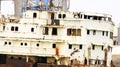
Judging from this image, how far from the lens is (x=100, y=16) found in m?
37.5

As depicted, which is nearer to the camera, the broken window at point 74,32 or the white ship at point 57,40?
the white ship at point 57,40

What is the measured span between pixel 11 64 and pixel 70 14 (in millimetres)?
7580

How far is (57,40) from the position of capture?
3622 centimetres

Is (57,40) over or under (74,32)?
under

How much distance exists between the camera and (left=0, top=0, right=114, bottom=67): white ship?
3612 centimetres

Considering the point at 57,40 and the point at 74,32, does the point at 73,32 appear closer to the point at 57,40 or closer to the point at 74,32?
the point at 74,32

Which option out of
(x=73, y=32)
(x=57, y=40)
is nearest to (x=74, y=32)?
(x=73, y=32)

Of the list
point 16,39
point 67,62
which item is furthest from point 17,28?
point 67,62

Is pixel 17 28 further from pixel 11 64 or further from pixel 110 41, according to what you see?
pixel 110 41

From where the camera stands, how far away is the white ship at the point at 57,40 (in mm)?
36125

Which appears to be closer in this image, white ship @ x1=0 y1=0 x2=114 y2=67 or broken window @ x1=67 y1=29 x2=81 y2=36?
white ship @ x1=0 y1=0 x2=114 y2=67

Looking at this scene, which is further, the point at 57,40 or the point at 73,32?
the point at 73,32

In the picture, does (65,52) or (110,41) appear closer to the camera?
(65,52)

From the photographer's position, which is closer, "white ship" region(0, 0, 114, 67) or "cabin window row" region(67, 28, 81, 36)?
"white ship" region(0, 0, 114, 67)
